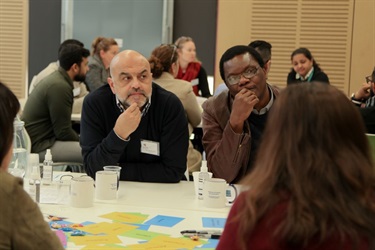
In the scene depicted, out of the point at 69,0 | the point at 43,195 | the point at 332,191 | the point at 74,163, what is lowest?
the point at 74,163

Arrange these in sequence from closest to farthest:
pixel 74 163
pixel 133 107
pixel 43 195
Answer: pixel 43 195
pixel 133 107
pixel 74 163

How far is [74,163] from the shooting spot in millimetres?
5332

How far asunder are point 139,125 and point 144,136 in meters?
0.07

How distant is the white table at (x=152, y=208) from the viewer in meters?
2.64

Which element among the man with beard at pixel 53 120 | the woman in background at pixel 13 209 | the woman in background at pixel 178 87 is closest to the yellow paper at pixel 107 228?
the woman in background at pixel 13 209

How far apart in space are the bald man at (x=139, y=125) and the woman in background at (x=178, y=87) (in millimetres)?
1526

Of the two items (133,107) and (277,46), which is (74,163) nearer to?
(133,107)

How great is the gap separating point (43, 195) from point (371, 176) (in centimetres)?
179

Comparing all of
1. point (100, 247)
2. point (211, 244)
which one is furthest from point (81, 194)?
point (211, 244)

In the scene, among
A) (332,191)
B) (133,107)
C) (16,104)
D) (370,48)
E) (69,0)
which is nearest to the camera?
(332,191)

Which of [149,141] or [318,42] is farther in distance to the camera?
[318,42]

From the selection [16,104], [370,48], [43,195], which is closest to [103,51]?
[370,48]

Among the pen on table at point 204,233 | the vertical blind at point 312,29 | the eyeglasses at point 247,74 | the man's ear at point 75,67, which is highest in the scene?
the vertical blind at point 312,29

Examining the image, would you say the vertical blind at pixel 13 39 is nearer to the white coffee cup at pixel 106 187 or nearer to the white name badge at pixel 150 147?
the white name badge at pixel 150 147
